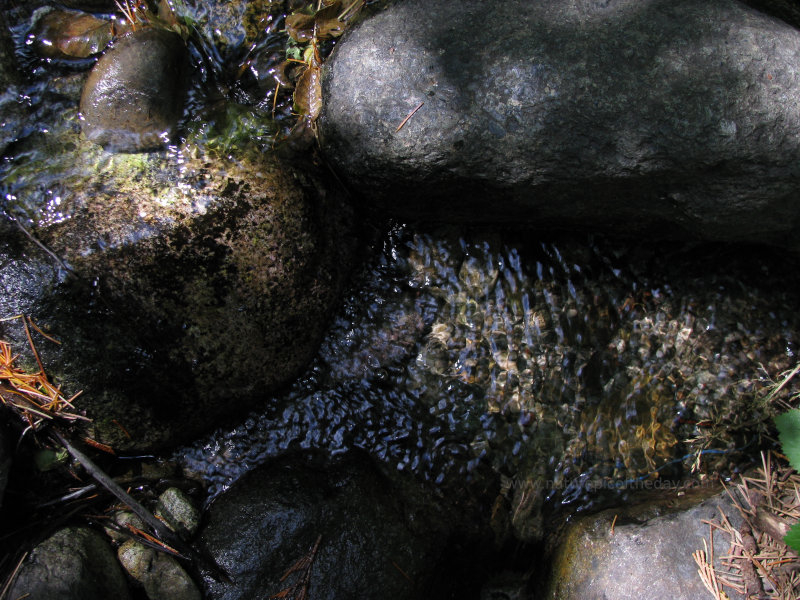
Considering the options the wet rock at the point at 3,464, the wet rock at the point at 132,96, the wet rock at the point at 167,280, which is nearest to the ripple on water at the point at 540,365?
the wet rock at the point at 167,280

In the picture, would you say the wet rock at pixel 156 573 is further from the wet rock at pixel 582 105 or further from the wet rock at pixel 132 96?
the wet rock at pixel 582 105

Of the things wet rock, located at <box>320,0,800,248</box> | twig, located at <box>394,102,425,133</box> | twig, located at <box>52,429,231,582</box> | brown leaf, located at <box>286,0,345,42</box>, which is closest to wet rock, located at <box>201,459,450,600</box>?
twig, located at <box>52,429,231,582</box>

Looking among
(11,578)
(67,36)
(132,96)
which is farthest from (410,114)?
(11,578)

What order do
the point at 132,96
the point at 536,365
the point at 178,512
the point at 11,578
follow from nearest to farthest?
the point at 11,578
the point at 132,96
the point at 178,512
the point at 536,365

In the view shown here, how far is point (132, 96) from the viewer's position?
232cm

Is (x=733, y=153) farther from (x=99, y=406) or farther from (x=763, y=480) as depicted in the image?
(x=99, y=406)

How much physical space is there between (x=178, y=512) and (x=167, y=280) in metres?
1.08

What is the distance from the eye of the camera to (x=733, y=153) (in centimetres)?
213

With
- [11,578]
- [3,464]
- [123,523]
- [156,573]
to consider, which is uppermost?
[3,464]

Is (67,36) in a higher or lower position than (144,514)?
higher

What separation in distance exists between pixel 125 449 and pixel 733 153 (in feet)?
9.59

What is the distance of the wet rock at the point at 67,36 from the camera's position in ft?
7.99

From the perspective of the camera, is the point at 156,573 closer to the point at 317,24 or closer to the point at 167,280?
the point at 167,280

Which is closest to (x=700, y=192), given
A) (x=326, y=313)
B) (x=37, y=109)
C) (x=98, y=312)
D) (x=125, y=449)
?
(x=326, y=313)
